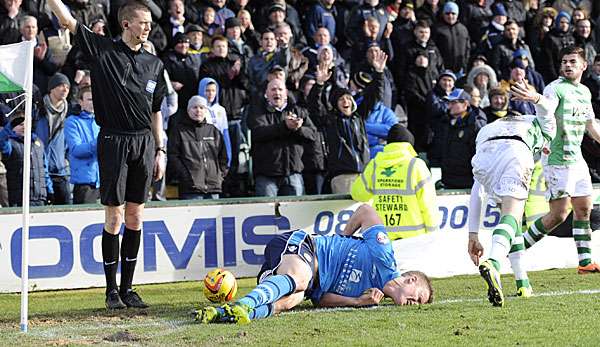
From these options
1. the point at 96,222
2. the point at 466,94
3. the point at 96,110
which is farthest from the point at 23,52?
the point at 466,94

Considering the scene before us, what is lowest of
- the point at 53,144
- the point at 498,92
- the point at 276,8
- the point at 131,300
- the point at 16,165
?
the point at 131,300

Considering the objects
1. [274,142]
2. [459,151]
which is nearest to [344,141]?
[274,142]

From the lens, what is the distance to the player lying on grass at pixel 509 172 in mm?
9844

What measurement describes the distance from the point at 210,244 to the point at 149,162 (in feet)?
11.1

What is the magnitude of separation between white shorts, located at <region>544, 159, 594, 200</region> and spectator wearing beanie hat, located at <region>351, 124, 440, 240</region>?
1.44 meters

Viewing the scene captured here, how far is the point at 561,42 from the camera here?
1967 centimetres

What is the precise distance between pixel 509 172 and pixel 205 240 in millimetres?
4420

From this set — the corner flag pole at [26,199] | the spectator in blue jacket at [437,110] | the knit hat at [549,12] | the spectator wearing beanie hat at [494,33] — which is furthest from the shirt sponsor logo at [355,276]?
the knit hat at [549,12]

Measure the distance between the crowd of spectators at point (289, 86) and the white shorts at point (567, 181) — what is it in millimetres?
3573

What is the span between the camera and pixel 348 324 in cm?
874

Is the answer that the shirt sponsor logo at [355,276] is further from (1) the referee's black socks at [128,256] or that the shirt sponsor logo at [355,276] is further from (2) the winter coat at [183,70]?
(2) the winter coat at [183,70]

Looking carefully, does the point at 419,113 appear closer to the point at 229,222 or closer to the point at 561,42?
the point at 561,42

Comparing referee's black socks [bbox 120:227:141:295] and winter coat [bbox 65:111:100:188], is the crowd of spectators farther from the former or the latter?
referee's black socks [bbox 120:227:141:295]

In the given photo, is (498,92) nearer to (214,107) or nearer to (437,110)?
(437,110)
